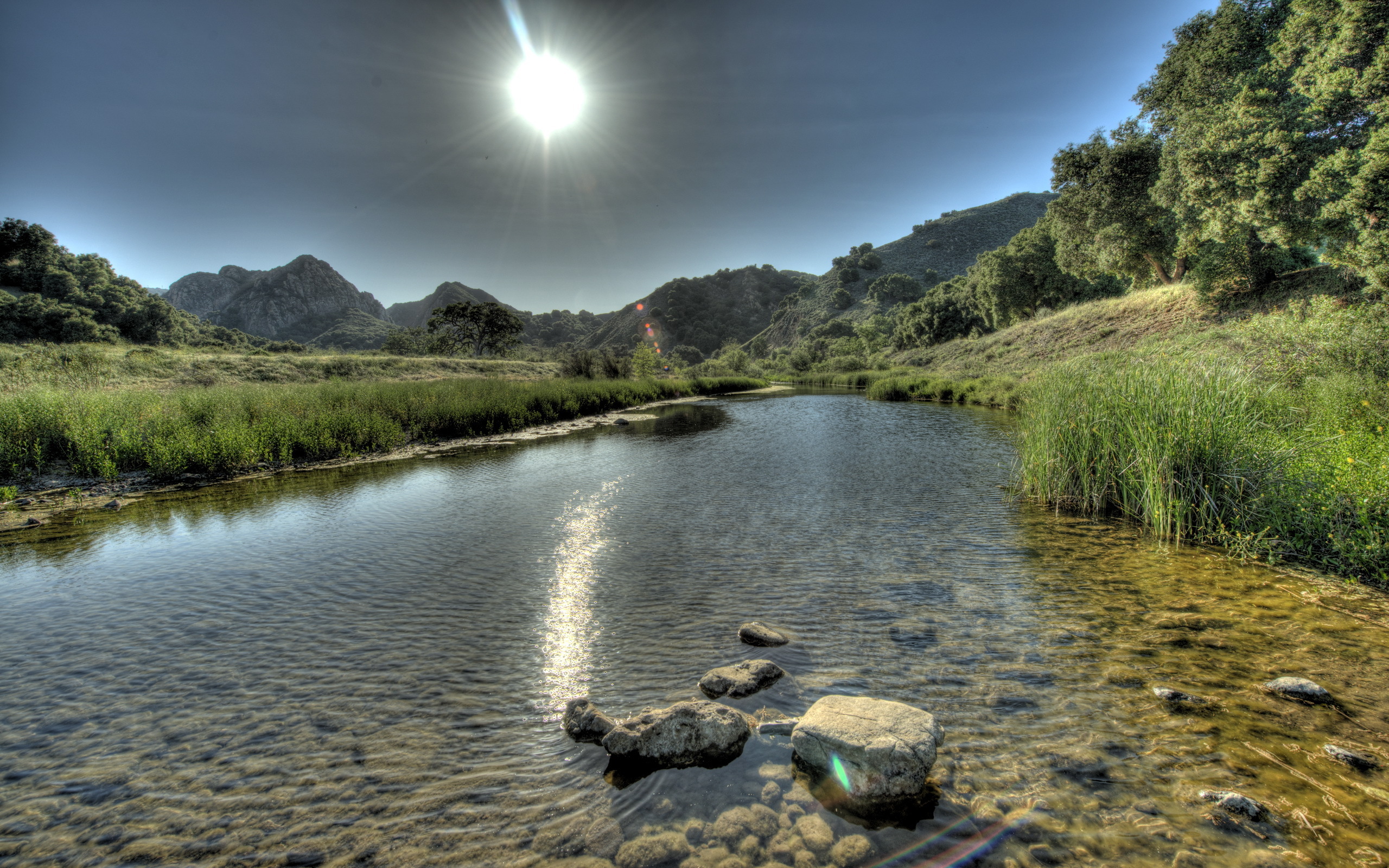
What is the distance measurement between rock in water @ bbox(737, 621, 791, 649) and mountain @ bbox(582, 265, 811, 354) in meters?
148

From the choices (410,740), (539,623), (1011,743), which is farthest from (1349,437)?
(410,740)

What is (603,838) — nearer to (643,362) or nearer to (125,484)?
(125,484)

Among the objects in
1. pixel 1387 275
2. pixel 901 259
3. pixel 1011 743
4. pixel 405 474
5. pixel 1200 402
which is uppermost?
pixel 901 259

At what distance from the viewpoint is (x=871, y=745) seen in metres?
3.63

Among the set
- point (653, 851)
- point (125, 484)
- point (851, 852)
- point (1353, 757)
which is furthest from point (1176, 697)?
point (125, 484)

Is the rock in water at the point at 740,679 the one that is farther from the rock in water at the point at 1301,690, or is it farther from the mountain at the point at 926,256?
the mountain at the point at 926,256

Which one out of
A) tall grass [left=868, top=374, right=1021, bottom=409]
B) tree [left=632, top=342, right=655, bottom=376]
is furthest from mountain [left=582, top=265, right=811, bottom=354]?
tall grass [left=868, top=374, right=1021, bottom=409]

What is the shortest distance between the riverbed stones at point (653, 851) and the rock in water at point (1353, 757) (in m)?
4.85

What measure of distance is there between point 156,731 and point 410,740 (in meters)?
2.41

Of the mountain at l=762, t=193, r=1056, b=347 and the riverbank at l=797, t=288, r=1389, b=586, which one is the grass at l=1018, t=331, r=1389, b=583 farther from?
the mountain at l=762, t=193, r=1056, b=347

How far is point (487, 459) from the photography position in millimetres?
18047

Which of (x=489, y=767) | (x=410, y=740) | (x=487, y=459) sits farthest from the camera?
(x=487, y=459)

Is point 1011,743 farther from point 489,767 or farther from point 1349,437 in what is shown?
point 1349,437

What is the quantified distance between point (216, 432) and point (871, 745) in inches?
784
